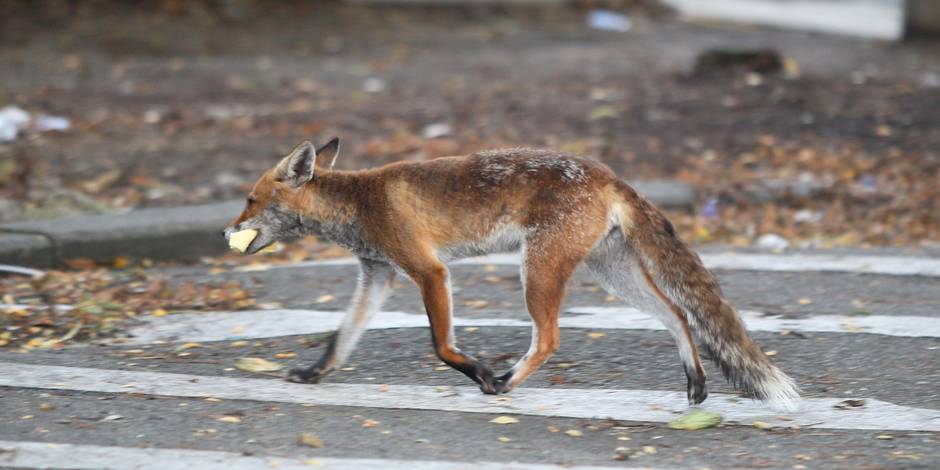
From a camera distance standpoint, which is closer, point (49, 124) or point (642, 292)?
point (642, 292)

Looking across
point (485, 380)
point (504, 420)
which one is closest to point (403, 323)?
point (485, 380)

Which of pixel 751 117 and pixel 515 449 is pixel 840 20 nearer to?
pixel 751 117

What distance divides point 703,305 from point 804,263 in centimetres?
283

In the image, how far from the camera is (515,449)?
5.06 metres

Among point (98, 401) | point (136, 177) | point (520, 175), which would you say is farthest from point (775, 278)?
point (136, 177)

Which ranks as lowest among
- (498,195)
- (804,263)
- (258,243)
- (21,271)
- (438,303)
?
A: (21,271)

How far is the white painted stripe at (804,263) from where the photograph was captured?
25.8ft

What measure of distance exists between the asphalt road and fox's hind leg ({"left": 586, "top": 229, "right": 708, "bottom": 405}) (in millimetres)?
162

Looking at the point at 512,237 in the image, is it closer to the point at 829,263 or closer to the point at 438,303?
the point at 438,303

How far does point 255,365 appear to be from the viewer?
6.11 meters

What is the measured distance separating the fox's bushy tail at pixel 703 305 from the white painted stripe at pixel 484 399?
0.17 meters

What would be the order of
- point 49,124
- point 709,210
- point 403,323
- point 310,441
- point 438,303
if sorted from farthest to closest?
point 49,124 → point 709,210 → point 403,323 → point 438,303 → point 310,441

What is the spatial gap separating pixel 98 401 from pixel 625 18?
1415cm

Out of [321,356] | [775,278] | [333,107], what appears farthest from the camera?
[333,107]
